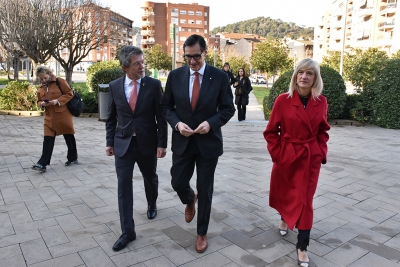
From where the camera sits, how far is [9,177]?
17.8ft

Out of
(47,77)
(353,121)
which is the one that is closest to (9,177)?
(47,77)

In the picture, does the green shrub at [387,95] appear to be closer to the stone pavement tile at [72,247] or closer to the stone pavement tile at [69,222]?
the stone pavement tile at [69,222]

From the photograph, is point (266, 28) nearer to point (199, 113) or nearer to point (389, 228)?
point (389, 228)

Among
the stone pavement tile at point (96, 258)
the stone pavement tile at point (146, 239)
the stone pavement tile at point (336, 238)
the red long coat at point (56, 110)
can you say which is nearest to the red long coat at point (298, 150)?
the stone pavement tile at point (336, 238)

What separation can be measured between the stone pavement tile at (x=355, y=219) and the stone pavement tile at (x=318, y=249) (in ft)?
2.53

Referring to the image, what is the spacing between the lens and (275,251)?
128 inches

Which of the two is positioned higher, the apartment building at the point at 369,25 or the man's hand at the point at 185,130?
the apartment building at the point at 369,25

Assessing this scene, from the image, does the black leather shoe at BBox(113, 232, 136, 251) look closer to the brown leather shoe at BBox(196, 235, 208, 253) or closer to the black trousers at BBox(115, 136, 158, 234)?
the black trousers at BBox(115, 136, 158, 234)

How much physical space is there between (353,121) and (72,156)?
8.32m

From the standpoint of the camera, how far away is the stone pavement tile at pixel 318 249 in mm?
3246

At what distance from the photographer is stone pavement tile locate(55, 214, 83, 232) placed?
3.70 m

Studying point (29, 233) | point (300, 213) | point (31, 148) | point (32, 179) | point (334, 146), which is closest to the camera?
point (300, 213)

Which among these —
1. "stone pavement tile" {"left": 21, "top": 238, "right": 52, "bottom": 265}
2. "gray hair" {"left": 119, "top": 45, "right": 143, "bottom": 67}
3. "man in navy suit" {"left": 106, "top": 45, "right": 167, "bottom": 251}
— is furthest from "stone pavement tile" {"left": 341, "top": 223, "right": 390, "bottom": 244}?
"stone pavement tile" {"left": 21, "top": 238, "right": 52, "bottom": 265}

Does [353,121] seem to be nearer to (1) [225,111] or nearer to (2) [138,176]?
(2) [138,176]
